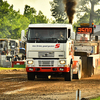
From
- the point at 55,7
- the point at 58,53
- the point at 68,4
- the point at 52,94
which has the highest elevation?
the point at 55,7

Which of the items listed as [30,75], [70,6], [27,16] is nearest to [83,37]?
[70,6]

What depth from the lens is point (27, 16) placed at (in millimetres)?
94188

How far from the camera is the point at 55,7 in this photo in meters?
97.6

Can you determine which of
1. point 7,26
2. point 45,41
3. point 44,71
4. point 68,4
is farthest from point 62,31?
point 7,26

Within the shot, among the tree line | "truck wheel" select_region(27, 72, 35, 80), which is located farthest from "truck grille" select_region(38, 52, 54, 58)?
Answer: the tree line

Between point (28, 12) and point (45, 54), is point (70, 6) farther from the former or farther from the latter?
point (28, 12)

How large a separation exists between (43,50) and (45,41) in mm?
464

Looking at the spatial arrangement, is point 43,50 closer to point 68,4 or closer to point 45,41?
point 45,41

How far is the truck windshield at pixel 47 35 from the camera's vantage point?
1806 cm

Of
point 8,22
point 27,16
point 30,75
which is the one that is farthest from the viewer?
point 27,16

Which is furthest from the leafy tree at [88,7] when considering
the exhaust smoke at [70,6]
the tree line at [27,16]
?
the exhaust smoke at [70,6]

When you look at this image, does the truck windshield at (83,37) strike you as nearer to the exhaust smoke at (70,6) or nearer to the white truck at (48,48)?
the exhaust smoke at (70,6)

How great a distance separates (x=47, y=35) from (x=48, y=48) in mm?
665

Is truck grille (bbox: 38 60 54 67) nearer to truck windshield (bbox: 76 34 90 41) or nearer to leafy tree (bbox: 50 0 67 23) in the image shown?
truck windshield (bbox: 76 34 90 41)
